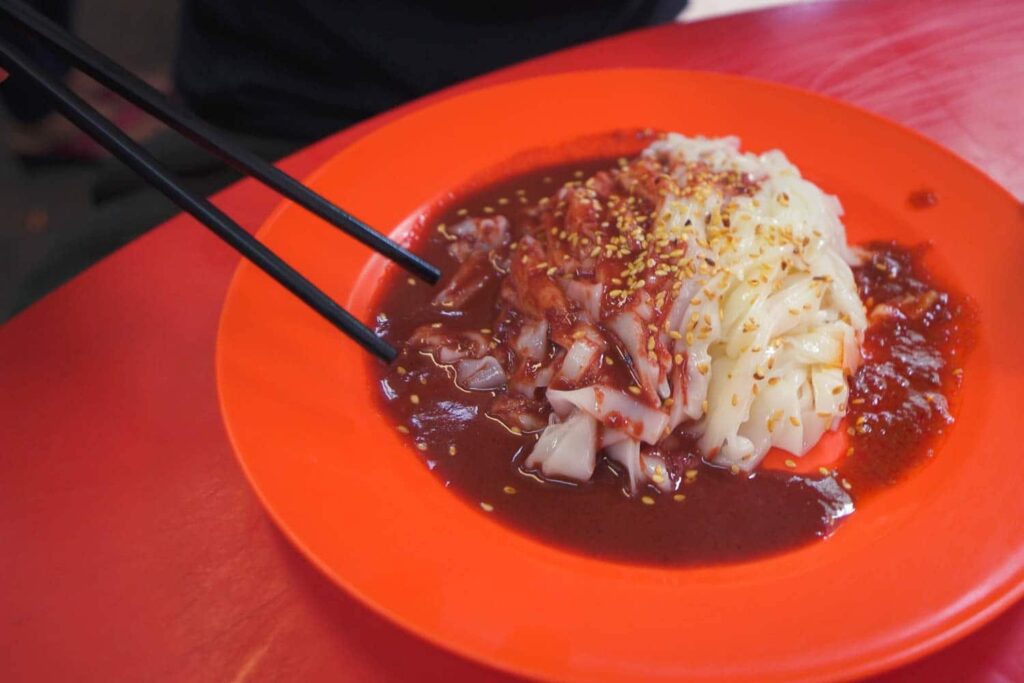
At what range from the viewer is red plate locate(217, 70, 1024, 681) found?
1261 mm

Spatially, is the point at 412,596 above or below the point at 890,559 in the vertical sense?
below

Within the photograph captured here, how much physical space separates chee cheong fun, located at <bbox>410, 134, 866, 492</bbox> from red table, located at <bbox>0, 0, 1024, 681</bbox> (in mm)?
530

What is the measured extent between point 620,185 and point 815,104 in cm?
74

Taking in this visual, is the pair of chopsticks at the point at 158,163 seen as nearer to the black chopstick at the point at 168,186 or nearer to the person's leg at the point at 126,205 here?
the black chopstick at the point at 168,186

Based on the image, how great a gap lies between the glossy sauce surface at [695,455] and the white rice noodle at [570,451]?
0.03 metres

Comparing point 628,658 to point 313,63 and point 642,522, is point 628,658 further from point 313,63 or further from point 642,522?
point 313,63


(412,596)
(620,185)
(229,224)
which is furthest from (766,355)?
(229,224)

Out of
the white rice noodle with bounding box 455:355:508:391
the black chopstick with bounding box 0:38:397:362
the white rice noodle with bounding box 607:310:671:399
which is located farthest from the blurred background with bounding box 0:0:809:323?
the white rice noodle with bounding box 607:310:671:399

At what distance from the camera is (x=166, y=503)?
1.73 metres

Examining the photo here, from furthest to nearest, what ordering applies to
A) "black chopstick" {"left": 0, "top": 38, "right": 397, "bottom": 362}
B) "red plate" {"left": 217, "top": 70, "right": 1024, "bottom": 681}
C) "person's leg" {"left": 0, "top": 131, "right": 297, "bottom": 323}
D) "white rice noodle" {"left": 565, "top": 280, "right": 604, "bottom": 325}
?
"person's leg" {"left": 0, "top": 131, "right": 297, "bottom": 323}
"white rice noodle" {"left": 565, "top": 280, "right": 604, "bottom": 325}
"black chopstick" {"left": 0, "top": 38, "right": 397, "bottom": 362}
"red plate" {"left": 217, "top": 70, "right": 1024, "bottom": 681}

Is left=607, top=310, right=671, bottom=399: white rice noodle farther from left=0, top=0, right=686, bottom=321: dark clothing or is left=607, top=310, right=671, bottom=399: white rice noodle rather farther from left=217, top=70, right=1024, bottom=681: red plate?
left=0, top=0, right=686, bottom=321: dark clothing

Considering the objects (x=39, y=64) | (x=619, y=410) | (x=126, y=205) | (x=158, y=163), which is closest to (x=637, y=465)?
(x=619, y=410)

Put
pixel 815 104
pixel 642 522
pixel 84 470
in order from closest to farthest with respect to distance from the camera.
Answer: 1. pixel 642 522
2. pixel 84 470
3. pixel 815 104

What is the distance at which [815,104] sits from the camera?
8.08 ft
